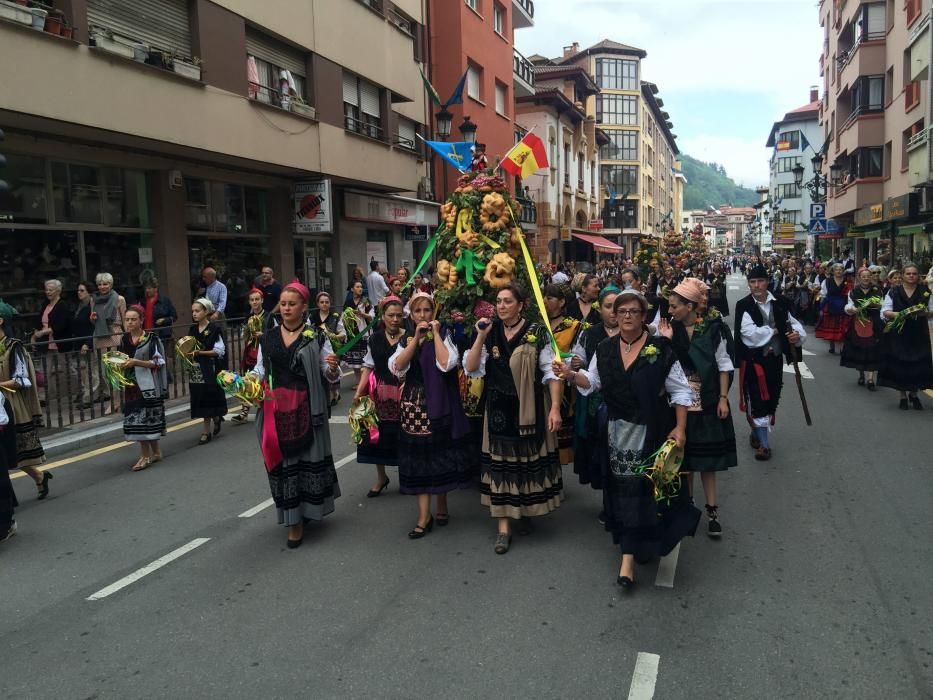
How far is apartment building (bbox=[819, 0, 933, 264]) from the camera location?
23188 mm

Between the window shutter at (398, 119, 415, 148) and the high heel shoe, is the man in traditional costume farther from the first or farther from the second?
the window shutter at (398, 119, 415, 148)

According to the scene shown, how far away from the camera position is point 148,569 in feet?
17.1

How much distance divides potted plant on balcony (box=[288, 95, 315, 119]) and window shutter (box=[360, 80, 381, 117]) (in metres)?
3.09

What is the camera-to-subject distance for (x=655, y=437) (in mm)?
4637

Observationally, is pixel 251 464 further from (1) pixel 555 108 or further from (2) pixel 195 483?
(1) pixel 555 108

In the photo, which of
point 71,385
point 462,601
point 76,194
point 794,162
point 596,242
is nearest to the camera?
point 462,601

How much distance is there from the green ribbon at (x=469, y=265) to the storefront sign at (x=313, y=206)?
12.3m

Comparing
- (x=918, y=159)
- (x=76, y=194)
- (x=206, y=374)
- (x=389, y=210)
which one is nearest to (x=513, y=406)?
(x=206, y=374)

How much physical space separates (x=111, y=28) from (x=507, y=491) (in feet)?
35.5

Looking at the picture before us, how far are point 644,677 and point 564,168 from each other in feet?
137

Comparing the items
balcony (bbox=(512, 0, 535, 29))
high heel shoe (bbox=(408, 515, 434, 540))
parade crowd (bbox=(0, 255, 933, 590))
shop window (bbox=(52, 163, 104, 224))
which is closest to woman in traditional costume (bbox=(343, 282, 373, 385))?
shop window (bbox=(52, 163, 104, 224))

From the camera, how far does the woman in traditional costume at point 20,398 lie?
6.50m

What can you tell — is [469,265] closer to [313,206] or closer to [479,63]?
[313,206]

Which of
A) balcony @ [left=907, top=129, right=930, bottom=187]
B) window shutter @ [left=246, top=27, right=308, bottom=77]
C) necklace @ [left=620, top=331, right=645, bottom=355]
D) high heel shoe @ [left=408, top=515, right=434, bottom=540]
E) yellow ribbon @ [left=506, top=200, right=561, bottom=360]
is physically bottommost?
high heel shoe @ [left=408, top=515, right=434, bottom=540]
